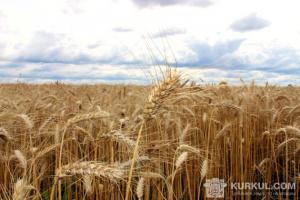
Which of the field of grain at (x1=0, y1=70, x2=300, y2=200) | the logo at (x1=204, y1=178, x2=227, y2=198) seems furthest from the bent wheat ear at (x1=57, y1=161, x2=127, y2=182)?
the logo at (x1=204, y1=178, x2=227, y2=198)

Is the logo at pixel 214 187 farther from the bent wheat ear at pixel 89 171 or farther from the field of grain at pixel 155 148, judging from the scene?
the bent wheat ear at pixel 89 171

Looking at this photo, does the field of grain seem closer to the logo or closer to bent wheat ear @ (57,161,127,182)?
the logo

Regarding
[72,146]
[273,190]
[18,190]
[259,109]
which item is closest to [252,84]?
[259,109]

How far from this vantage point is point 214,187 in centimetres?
364

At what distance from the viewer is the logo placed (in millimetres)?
3540

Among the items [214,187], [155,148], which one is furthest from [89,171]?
[214,187]

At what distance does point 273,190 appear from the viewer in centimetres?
403

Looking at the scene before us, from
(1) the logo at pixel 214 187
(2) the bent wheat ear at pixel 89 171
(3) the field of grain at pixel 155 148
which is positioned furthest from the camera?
(1) the logo at pixel 214 187

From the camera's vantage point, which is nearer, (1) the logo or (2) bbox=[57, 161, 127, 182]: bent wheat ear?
(2) bbox=[57, 161, 127, 182]: bent wheat ear

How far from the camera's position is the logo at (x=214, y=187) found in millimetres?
3540

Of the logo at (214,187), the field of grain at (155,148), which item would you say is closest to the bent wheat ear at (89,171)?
the field of grain at (155,148)

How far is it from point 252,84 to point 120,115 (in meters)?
2.44

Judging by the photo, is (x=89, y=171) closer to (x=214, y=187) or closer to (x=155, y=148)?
(x=155, y=148)

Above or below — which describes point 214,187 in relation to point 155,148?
below
